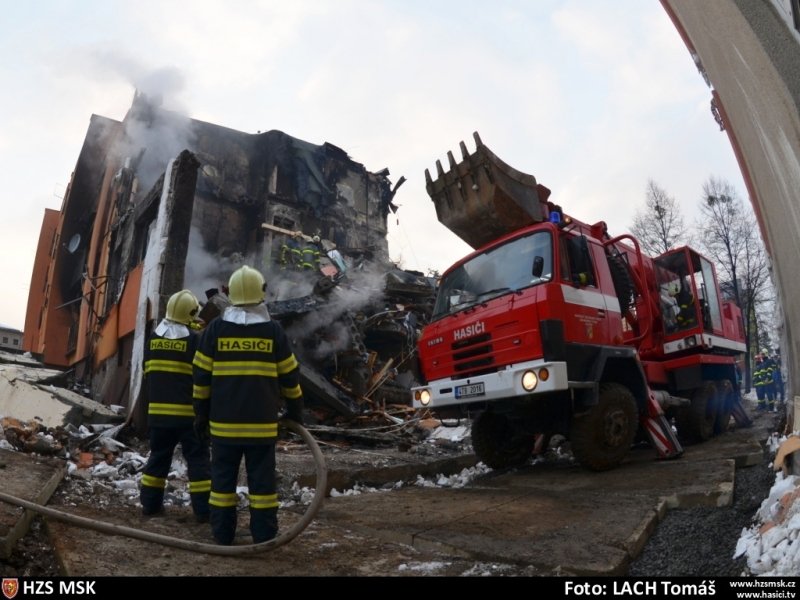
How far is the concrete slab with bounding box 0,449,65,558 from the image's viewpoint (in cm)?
271

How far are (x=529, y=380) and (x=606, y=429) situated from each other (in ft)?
3.84

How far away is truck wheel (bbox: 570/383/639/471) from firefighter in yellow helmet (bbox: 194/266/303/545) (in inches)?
117

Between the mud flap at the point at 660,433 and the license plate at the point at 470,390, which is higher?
the license plate at the point at 470,390

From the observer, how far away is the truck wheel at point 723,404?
24.2ft

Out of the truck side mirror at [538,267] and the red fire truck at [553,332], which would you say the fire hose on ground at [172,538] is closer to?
the red fire truck at [553,332]

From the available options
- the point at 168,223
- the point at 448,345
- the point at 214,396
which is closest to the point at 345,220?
the point at 168,223

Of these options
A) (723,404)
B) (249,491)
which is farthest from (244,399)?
(723,404)

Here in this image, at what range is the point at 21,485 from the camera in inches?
141

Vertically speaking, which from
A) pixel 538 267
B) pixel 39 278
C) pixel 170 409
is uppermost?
pixel 39 278

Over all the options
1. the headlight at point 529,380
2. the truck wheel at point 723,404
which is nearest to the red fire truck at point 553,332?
the headlight at point 529,380

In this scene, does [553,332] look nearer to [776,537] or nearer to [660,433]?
[660,433]

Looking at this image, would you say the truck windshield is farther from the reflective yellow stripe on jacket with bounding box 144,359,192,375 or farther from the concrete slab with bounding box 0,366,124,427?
the concrete slab with bounding box 0,366,124,427
